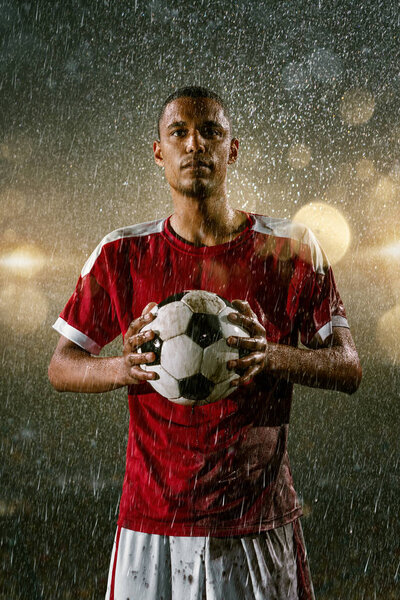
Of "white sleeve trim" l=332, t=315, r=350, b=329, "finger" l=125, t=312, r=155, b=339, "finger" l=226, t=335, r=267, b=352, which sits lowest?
"finger" l=226, t=335, r=267, b=352

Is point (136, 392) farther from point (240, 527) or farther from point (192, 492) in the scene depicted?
point (240, 527)

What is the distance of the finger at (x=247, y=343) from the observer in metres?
1.33

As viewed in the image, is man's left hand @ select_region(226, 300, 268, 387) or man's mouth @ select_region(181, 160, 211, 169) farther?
man's mouth @ select_region(181, 160, 211, 169)

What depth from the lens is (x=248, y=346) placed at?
1.34m

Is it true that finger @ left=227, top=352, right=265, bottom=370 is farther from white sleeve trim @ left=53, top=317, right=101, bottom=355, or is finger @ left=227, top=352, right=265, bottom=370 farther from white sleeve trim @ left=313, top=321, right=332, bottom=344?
white sleeve trim @ left=53, top=317, right=101, bottom=355

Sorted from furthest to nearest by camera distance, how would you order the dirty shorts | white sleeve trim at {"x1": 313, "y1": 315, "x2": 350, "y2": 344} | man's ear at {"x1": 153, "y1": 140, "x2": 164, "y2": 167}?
1. man's ear at {"x1": 153, "y1": 140, "x2": 164, "y2": 167}
2. white sleeve trim at {"x1": 313, "y1": 315, "x2": 350, "y2": 344}
3. the dirty shorts

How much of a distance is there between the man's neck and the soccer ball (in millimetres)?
404

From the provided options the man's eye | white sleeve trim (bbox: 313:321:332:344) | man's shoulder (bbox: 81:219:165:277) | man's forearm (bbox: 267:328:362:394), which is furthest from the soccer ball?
the man's eye

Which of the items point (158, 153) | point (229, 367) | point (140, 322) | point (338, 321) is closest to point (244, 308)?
point (229, 367)

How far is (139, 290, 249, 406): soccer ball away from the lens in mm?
1345

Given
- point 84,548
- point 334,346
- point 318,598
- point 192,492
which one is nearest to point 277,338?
point 334,346

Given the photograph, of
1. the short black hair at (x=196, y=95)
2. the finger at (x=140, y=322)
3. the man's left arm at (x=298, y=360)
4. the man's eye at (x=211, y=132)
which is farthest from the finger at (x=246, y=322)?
the short black hair at (x=196, y=95)

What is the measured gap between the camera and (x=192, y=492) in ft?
4.92

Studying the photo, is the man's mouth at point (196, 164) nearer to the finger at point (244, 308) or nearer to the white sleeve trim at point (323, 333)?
the finger at point (244, 308)
